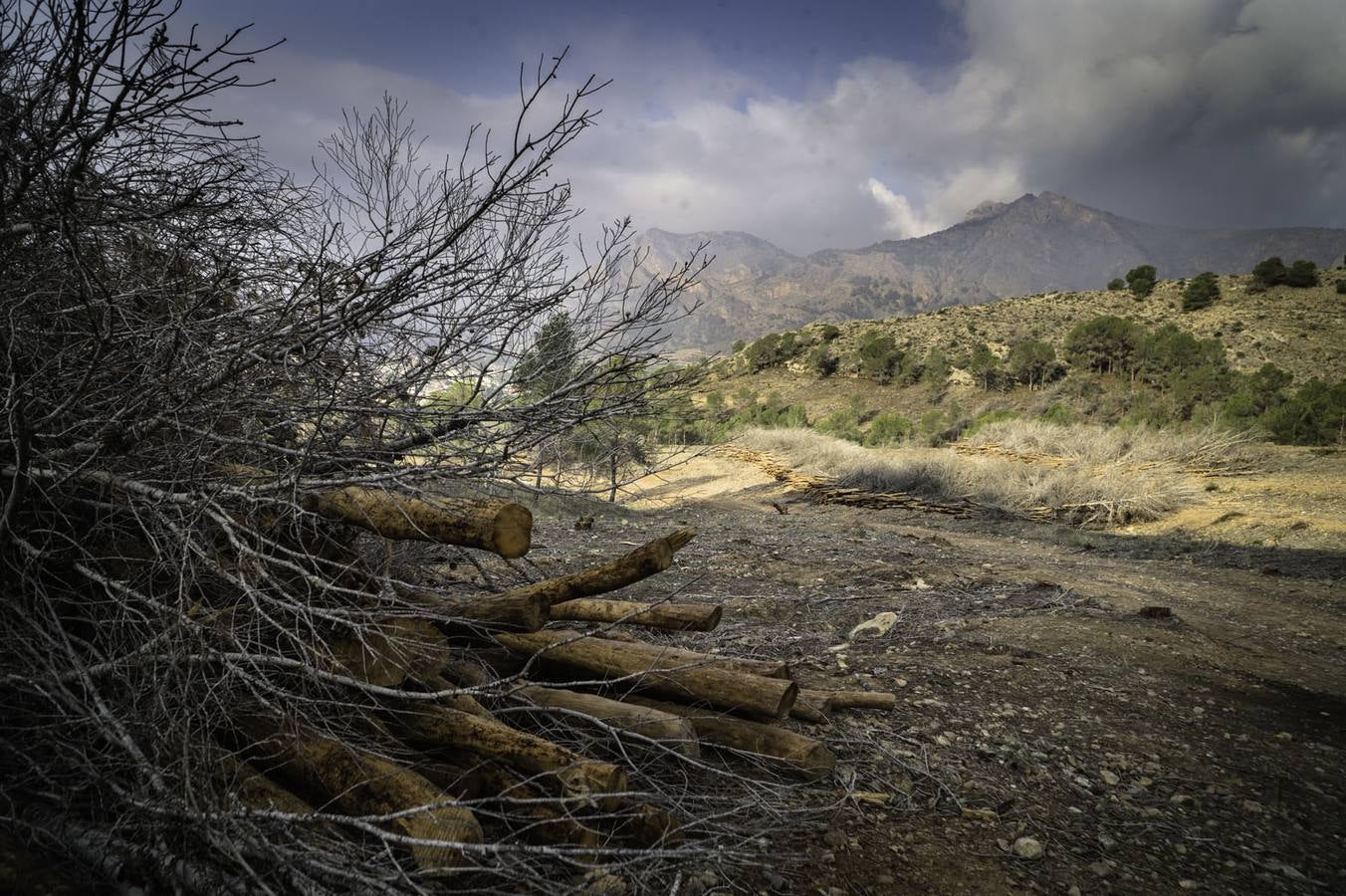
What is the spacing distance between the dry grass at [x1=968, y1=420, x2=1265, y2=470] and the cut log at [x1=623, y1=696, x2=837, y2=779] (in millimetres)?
13758

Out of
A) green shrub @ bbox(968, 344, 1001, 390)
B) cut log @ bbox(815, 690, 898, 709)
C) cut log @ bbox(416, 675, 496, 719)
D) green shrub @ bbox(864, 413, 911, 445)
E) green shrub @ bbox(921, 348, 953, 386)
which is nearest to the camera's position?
cut log @ bbox(416, 675, 496, 719)

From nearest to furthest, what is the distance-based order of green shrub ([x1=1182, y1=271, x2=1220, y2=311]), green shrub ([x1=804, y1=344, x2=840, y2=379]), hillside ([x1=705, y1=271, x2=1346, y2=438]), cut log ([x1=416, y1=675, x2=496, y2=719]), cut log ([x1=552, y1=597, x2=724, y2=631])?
1. cut log ([x1=416, y1=675, x2=496, y2=719])
2. cut log ([x1=552, y1=597, x2=724, y2=631])
3. hillside ([x1=705, y1=271, x2=1346, y2=438])
4. green shrub ([x1=1182, y1=271, x2=1220, y2=311])
5. green shrub ([x1=804, y1=344, x2=840, y2=379])

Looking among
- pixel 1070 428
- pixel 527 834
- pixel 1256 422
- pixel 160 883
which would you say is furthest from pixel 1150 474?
pixel 160 883

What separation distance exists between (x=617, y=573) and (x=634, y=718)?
1.73 ft

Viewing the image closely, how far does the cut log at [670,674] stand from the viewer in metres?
2.47

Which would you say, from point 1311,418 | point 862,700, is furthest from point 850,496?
point 862,700

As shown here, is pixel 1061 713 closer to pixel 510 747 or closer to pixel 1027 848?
pixel 1027 848

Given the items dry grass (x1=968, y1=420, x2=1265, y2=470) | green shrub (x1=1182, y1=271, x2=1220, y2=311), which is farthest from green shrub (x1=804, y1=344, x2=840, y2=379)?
dry grass (x1=968, y1=420, x2=1265, y2=470)

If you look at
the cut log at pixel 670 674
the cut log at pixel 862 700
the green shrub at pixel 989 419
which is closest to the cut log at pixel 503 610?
the cut log at pixel 670 674

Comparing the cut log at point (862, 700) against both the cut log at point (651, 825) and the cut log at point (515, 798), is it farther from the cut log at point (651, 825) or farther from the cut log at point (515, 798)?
the cut log at point (515, 798)

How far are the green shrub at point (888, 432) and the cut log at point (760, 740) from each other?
22.9m

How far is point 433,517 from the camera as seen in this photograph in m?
1.99

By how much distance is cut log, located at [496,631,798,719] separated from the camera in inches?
97.1

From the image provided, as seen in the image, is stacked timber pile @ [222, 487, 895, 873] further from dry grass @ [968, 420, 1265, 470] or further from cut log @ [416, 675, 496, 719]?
dry grass @ [968, 420, 1265, 470]
